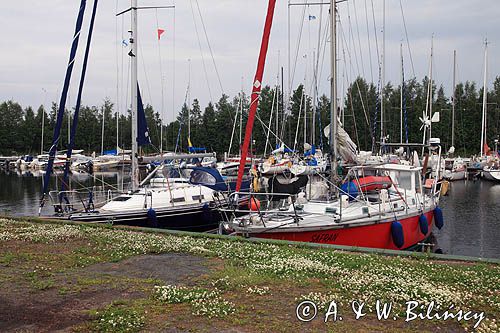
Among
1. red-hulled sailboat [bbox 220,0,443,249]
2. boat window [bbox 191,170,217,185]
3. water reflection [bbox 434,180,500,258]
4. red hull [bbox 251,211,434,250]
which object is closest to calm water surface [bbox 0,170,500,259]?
water reflection [bbox 434,180,500,258]

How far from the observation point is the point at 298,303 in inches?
345

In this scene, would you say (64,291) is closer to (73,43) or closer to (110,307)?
(110,307)

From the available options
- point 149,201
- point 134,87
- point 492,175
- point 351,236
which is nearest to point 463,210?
point 351,236

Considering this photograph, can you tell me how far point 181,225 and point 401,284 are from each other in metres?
14.0

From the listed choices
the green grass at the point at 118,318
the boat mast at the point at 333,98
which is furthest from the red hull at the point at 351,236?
the green grass at the point at 118,318

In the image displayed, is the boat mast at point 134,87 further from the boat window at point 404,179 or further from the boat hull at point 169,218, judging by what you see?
the boat window at point 404,179

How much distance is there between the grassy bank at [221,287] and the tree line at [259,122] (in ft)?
195

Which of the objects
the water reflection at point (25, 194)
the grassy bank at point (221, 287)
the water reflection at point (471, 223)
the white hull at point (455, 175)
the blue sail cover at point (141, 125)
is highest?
the blue sail cover at point (141, 125)

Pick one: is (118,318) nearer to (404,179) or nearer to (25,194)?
(404,179)

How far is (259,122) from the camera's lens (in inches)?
3378

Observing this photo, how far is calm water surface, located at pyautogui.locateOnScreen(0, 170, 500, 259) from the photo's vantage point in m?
22.6

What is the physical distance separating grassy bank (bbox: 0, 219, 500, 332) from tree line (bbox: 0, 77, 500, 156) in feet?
195

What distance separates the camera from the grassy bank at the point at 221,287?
7.84 m

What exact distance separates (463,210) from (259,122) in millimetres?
54385
